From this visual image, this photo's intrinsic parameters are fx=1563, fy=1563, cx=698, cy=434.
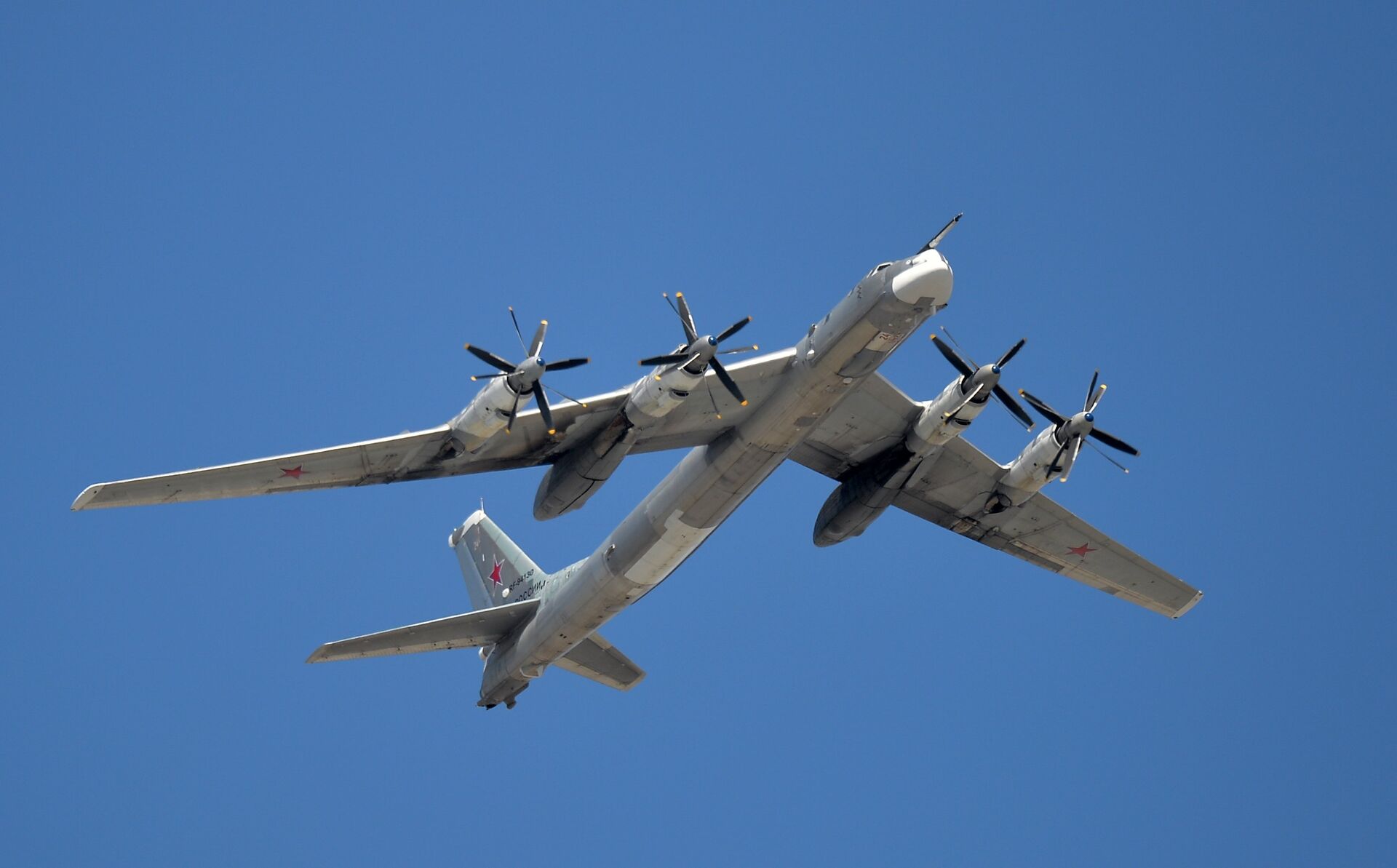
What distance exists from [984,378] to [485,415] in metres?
11.1

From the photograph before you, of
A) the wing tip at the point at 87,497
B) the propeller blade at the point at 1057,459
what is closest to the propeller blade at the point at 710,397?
the propeller blade at the point at 1057,459

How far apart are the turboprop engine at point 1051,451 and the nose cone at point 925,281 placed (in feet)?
17.8

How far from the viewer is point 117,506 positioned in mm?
31844

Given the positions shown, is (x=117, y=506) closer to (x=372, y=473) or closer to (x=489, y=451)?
→ (x=372, y=473)

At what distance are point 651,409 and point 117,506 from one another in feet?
36.6

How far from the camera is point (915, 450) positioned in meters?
37.3

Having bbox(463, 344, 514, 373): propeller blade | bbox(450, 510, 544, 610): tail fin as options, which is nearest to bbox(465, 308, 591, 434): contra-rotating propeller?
bbox(463, 344, 514, 373): propeller blade

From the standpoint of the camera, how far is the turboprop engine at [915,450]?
34906 millimetres

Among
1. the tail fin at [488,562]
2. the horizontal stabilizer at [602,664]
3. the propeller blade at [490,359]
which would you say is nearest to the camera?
the propeller blade at [490,359]

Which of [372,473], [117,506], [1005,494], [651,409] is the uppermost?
[1005,494]

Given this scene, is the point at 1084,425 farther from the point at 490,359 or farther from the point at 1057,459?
the point at 490,359

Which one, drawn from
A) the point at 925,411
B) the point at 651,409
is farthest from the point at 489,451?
the point at 925,411

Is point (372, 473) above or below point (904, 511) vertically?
below

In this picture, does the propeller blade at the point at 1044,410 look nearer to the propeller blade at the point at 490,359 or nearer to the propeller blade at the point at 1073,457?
the propeller blade at the point at 1073,457
